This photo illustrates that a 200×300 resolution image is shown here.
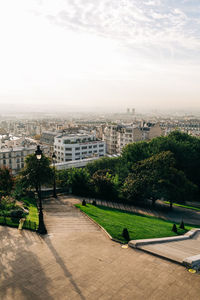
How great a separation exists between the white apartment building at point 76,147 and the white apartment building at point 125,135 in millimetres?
15938

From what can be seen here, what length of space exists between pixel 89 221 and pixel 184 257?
920 centimetres

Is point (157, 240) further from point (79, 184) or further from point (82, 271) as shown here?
point (79, 184)

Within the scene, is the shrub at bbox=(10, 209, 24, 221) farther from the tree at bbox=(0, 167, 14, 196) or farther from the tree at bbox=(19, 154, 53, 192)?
the tree at bbox=(19, 154, 53, 192)

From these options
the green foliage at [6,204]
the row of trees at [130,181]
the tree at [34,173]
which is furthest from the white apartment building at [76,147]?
the green foliage at [6,204]

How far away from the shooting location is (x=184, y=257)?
14.2m

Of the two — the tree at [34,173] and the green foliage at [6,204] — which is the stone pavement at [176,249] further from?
the tree at [34,173]

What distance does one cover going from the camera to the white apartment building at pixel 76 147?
78.1 meters

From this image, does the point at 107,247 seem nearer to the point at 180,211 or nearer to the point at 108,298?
the point at 108,298

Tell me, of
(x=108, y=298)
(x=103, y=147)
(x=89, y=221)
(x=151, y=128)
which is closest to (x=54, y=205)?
(x=89, y=221)

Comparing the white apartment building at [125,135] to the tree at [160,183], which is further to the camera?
the white apartment building at [125,135]

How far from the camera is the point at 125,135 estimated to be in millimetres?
99188

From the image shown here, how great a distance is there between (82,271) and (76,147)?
219 feet

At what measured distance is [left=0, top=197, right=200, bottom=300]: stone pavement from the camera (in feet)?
35.9

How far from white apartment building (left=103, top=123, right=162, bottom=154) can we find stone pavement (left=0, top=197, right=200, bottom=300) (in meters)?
82.1
